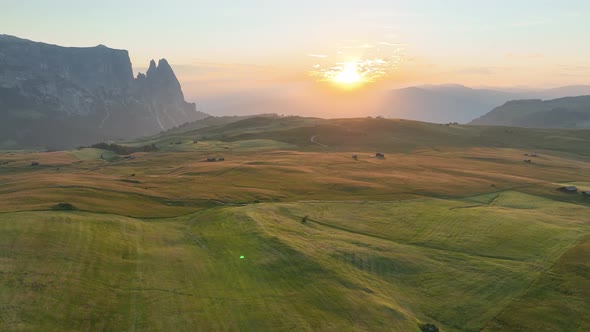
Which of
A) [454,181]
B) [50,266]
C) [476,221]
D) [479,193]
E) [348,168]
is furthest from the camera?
[348,168]

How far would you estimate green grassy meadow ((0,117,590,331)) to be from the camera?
40.8 m

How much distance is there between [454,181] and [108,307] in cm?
10438

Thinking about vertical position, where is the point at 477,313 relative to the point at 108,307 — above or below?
below

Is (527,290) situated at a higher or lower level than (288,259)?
lower

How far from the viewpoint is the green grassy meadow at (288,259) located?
4078cm

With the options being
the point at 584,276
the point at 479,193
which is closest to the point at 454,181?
the point at 479,193

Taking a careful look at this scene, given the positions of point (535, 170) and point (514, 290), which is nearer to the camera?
point (514, 290)

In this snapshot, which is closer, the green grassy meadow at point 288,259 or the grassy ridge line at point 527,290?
the green grassy meadow at point 288,259

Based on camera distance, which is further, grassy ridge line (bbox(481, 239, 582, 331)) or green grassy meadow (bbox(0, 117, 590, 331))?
grassy ridge line (bbox(481, 239, 582, 331))

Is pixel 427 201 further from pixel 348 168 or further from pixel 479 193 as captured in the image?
pixel 348 168

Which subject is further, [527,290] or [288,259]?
[288,259]

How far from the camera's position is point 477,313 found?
1827 inches

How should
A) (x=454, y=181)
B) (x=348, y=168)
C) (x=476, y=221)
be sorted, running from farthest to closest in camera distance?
(x=348, y=168) < (x=454, y=181) < (x=476, y=221)

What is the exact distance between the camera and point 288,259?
Result: 182 feet
